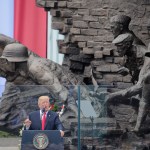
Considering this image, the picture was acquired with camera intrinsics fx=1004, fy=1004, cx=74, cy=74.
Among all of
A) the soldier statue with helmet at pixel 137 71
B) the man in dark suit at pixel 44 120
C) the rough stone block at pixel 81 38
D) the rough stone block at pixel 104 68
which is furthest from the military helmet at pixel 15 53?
the man in dark suit at pixel 44 120

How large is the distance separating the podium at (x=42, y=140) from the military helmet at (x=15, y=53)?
2.39 meters

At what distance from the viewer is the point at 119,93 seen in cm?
1324

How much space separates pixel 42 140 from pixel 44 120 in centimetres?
24

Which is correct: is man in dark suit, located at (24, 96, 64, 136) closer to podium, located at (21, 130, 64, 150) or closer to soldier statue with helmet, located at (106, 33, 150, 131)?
podium, located at (21, 130, 64, 150)

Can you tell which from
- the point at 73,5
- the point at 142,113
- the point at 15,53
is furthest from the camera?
the point at 73,5

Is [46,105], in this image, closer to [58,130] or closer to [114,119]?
[58,130]

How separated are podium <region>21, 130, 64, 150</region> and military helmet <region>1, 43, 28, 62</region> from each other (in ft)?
7.84

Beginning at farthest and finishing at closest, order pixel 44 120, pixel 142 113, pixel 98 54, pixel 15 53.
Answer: pixel 98 54
pixel 15 53
pixel 142 113
pixel 44 120

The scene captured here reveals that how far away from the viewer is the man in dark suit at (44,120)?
1188cm

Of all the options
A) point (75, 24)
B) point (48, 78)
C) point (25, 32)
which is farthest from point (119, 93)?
point (25, 32)

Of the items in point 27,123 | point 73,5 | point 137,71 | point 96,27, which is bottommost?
point 27,123

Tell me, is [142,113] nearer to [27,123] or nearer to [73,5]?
[27,123]

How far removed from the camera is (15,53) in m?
14.2

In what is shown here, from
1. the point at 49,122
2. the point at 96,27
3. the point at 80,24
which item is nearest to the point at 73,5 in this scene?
the point at 80,24
